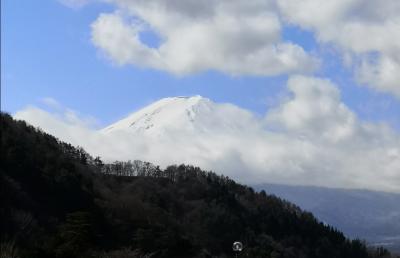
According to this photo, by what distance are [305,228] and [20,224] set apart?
10899 centimetres

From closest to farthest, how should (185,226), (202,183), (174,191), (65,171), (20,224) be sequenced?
(20,224), (65,171), (185,226), (174,191), (202,183)

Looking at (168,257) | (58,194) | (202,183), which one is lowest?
(168,257)

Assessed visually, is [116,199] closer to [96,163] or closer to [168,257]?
[168,257]

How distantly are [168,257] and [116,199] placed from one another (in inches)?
1366

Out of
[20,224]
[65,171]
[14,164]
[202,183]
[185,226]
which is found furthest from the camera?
[202,183]

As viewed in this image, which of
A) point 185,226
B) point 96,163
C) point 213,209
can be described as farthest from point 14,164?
point 96,163

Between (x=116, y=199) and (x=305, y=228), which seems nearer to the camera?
(x=116, y=199)

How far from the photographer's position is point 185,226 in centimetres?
12456

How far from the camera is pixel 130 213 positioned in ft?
328

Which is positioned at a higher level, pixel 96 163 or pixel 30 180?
pixel 96 163

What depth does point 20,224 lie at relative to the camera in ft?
230

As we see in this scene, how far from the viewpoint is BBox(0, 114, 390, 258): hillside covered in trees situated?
5206 centimetres

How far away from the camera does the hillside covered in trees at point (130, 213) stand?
5206cm

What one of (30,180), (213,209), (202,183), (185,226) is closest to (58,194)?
(30,180)
